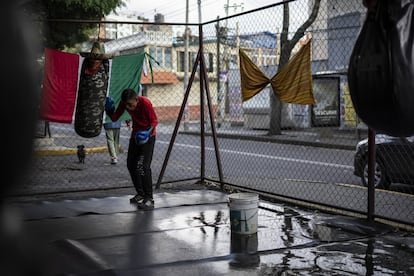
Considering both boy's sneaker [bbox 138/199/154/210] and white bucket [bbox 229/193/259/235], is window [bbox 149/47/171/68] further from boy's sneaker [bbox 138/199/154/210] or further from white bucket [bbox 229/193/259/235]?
white bucket [bbox 229/193/259/235]

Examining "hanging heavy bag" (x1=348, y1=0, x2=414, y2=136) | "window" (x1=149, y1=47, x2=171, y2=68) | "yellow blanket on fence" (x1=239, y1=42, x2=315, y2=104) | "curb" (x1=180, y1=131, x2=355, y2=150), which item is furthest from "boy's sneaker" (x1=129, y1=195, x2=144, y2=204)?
"window" (x1=149, y1=47, x2=171, y2=68)

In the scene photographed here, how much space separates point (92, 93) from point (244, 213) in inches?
122

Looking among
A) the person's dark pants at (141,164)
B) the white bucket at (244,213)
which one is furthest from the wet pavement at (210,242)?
the person's dark pants at (141,164)

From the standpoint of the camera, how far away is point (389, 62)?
2461 millimetres

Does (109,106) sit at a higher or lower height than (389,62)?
lower

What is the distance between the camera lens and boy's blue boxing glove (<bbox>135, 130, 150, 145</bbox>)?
269 inches

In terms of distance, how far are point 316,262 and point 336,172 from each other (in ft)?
24.3

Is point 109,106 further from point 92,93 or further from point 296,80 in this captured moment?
point 296,80

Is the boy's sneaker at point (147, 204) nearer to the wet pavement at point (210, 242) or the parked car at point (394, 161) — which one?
the wet pavement at point (210, 242)

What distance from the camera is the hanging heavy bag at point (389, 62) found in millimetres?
2473

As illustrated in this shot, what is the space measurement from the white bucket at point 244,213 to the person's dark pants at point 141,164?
1975mm

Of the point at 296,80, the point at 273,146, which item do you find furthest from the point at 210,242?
the point at 273,146

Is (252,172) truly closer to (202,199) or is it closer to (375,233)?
(202,199)

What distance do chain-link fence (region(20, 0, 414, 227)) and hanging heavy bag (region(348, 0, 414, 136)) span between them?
172 cm
